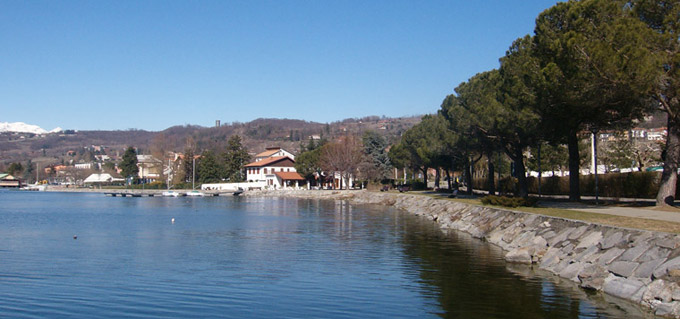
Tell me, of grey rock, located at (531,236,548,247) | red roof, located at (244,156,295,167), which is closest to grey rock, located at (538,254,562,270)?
grey rock, located at (531,236,548,247)

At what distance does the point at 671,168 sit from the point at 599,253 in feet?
43.5

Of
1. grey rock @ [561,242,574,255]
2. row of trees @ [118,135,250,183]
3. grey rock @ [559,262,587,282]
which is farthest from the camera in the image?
row of trees @ [118,135,250,183]

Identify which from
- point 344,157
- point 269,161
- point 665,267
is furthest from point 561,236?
point 269,161

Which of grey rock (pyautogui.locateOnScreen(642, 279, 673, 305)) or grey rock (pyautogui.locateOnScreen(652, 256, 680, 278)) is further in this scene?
grey rock (pyautogui.locateOnScreen(652, 256, 680, 278))

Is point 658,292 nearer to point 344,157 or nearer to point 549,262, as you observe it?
point 549,262

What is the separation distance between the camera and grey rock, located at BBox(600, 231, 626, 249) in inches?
782

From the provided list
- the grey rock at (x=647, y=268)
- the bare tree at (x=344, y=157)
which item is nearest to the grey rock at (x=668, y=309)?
the grey rock at (x=647, y=268)

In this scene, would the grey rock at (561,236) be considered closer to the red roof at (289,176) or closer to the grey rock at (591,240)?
the grey rock at (591,240)

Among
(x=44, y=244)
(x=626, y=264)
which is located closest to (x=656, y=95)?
(x=626, y=264)

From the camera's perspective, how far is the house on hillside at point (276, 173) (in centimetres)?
13312

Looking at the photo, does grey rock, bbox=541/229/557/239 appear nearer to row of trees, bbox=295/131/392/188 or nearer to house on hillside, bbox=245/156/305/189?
row of trees, bbox=295/131/392/188

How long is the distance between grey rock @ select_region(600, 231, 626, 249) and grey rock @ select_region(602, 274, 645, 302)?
2366 millimetres

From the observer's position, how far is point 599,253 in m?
20.2

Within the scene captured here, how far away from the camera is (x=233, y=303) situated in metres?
16.9
